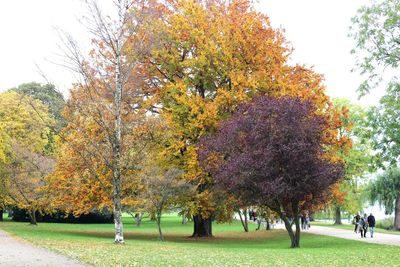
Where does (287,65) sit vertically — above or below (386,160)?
above

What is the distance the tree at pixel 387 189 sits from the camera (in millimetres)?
47500

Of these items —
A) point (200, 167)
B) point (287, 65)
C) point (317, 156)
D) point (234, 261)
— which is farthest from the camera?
point (287, 65)

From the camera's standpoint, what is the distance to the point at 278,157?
76.4ft

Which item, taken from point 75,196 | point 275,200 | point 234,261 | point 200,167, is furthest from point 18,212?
point 234,261

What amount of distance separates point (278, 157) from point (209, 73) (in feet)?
28.8

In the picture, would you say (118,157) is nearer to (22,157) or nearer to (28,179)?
(28,179)

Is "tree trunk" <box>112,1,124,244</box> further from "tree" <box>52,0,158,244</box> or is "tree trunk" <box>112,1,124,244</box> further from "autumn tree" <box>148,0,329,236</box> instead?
"autumn tree" <box>148,0,329,236</box>

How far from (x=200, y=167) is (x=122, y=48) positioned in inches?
315

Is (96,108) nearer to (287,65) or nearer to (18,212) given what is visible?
(287,65)

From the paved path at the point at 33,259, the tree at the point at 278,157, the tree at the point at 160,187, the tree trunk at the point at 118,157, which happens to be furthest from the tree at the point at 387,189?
the paved path at the point at 33,259

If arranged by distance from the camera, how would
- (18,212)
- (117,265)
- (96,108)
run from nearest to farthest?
(117,265)
(96,108)
(18,212)

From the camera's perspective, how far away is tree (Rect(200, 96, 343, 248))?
23.0 m

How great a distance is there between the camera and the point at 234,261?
14461 millimetres

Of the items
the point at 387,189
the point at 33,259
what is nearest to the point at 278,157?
the point at 33,259
